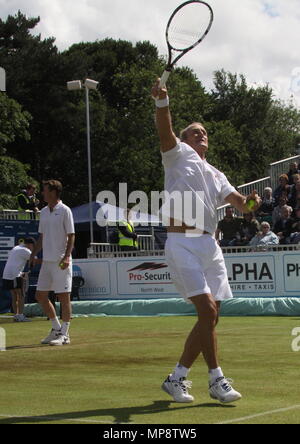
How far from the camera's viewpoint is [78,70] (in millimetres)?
59219

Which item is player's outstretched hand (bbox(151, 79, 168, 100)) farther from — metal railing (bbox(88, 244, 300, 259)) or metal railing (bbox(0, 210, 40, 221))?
metal railing (bbox(0, 210, 40, 221))

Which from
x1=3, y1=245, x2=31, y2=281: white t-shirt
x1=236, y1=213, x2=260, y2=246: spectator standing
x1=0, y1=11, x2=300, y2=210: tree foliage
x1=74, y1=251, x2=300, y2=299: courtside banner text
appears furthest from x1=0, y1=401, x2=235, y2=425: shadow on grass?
x1=0, y1=11, x2=300, y2=210: tree foliage

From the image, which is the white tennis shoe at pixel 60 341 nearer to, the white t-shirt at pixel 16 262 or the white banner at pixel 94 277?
the white t-shirt at pixel 16 262

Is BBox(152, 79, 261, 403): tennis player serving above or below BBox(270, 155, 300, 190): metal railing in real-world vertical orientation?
below

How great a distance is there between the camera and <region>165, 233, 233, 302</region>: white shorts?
24.1 feet

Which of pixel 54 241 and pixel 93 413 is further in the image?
pixel 54 241

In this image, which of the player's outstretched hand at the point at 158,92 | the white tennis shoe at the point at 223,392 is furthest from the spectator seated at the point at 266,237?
the player's outstretched hand at the point at 158,92

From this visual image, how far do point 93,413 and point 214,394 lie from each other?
38.8 inches

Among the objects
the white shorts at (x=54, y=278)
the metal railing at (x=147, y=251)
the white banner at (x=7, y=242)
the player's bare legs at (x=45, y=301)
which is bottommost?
the player's bare legs at (x=45, y=301)

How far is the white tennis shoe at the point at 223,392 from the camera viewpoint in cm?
712

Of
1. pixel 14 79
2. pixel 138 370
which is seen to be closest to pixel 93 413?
pixel 138 370

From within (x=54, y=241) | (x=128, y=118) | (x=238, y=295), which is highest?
(x=128, y=118)

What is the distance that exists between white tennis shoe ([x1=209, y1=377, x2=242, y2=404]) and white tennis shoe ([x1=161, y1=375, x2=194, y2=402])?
23 centimetres

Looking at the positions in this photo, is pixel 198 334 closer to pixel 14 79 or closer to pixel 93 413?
pixel 93 413
